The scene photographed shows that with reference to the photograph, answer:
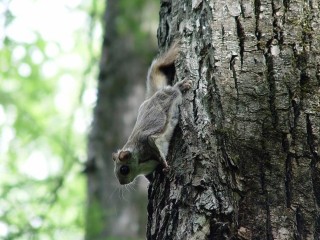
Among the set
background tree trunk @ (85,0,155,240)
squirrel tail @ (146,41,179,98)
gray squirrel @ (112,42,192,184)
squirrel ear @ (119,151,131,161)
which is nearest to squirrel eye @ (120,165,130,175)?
gray squirrel @ (112,42,192,184)

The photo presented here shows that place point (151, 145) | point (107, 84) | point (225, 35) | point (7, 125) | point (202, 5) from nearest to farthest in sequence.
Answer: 1. point (225, 35)
2. point (202, 5)
3. point (151, 145)
4. point (107, 84)
5. point (7, 125)

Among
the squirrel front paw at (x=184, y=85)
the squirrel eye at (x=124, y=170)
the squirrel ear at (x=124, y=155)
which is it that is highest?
the squirrel front paw at (x=184, y=85)

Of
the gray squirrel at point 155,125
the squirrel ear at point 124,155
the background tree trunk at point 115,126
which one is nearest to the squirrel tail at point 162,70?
the gray squirrel at point 155,125

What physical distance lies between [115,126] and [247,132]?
3.60m

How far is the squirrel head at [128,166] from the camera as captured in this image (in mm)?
3948

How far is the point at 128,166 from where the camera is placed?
4.27m

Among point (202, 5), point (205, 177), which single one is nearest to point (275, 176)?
point (205, 177)

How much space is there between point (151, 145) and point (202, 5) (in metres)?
0.95

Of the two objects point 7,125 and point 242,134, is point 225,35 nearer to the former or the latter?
point 242,134

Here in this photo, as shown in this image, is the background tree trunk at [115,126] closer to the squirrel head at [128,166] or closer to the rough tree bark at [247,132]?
the squirrel head at [128,166]

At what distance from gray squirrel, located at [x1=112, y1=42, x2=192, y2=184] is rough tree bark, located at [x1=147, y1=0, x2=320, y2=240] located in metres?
0.13

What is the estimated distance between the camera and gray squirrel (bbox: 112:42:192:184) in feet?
10.3

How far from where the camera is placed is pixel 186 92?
2.99 meters

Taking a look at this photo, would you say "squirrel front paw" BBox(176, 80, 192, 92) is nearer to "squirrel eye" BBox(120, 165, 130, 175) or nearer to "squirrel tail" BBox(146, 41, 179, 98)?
"squirrel tail" BBox(146, 41, 179, 98)
